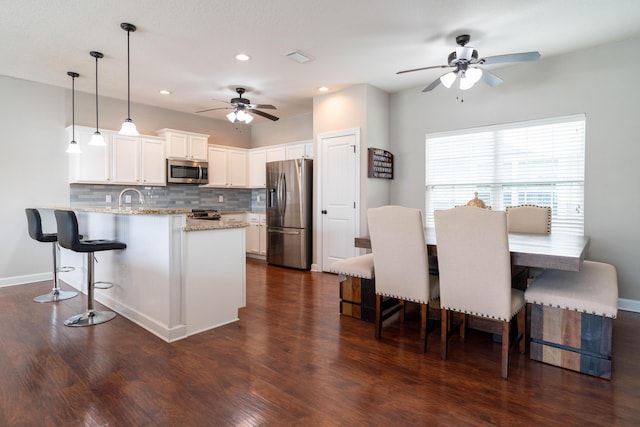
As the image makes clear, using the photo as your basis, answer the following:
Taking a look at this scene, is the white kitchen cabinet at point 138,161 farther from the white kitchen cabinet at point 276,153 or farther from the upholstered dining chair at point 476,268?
the upholstered dining chair at point 476,268

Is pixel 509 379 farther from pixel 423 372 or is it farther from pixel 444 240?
pixel 444 240

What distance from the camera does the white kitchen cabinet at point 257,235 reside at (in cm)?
628

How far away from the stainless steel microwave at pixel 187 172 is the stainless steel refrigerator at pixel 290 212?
1.25m

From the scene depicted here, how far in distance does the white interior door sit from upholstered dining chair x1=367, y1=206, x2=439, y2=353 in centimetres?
216

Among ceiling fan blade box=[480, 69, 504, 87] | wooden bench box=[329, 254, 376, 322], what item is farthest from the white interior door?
ceiling fan blade box=[480, 69, 504, 87]

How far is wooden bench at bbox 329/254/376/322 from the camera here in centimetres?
305

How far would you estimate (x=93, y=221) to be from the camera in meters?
3.85

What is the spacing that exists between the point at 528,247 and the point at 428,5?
2.10 meters

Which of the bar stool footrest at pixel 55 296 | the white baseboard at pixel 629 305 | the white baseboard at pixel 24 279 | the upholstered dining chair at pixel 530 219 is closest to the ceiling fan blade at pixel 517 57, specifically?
the upholstered dining chair at pixel 530 219

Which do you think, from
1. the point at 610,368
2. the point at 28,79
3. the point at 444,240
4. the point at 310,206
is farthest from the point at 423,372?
the point at 28,79

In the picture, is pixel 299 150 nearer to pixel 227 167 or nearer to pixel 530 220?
pixel 227 167

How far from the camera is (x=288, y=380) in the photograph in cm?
208

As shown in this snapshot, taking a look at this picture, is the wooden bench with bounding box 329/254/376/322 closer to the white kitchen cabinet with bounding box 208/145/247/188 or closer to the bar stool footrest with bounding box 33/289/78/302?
the bar stool footrest with bounding box 33/289/78/302

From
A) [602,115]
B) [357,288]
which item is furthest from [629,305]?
[357,288]
